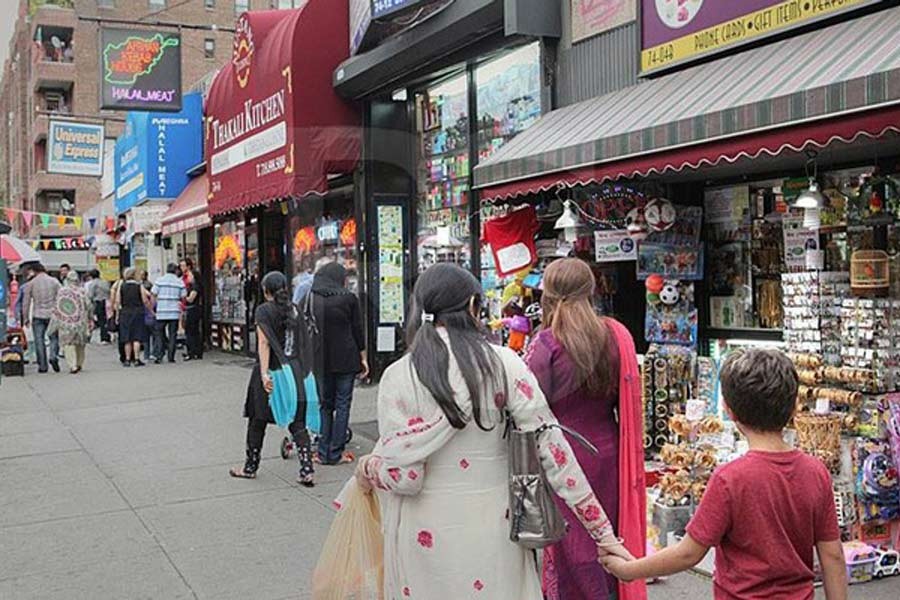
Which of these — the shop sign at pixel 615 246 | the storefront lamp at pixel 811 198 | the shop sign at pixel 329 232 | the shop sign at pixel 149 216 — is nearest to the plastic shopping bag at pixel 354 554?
the storefront lamp at pixel 811 198

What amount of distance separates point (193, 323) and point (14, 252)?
128 inches

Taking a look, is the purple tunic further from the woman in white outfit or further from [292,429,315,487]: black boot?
[292,429,315,487]: black boot

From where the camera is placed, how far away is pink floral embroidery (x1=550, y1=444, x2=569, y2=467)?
10.2ft

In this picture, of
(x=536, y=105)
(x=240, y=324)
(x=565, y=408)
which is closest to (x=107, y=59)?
(x=240, y=324)

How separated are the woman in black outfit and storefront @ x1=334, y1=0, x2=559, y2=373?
2.93 metres

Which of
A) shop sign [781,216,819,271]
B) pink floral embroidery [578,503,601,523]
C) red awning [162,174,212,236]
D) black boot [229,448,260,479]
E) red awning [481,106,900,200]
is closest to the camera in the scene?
pink floral embroidery [578,503,601,523]

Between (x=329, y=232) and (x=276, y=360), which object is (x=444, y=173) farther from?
(x=276, y=360)

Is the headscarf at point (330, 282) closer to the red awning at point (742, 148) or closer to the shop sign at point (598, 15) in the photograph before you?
the red awning at point (742, 148)

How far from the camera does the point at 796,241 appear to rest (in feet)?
21.7

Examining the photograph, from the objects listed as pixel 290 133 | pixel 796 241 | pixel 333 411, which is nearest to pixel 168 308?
pixel 290 133

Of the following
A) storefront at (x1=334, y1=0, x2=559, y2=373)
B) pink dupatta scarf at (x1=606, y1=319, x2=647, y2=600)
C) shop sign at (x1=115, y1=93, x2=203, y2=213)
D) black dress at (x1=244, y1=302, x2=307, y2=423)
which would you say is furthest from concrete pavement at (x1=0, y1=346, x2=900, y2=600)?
shop sign at (x1=115, y1=93, x2=203, y2=213)

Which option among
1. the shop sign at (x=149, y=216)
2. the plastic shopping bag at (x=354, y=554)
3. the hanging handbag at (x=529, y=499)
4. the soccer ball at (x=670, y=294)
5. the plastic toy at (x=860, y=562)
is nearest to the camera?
the hanging handbag at (x=529, y=499)

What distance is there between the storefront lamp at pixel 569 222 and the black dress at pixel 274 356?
2.26 metres

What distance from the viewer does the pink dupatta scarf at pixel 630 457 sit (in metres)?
4.01
